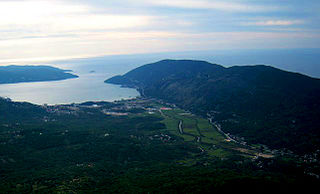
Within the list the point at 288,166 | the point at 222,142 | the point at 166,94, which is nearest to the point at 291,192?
the point at 288,166

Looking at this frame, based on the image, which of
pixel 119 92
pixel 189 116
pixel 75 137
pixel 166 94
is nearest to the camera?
pixel 75 137

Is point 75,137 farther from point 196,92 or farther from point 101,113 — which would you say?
point 196,92

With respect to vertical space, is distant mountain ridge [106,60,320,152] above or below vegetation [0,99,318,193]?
above

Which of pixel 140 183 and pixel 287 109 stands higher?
pixel 287 109

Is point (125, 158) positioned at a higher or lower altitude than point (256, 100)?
lower

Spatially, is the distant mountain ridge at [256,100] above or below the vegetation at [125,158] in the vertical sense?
above

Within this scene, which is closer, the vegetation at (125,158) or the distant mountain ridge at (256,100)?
the vegetation at (125,158)

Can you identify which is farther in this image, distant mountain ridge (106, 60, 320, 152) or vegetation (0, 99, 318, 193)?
distant mountain ridge (106, 60, 320, 152)

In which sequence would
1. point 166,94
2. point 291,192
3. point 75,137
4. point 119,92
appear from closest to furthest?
point 291,192 → point 75,137 → point 166,94 → point 119,92
